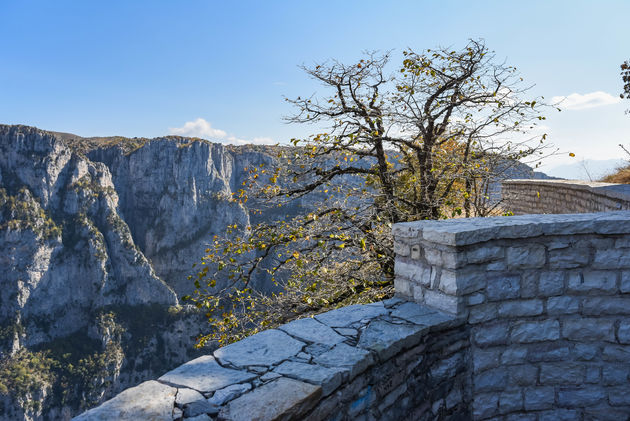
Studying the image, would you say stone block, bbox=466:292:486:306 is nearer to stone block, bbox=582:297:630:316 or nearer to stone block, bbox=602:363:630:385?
stone block, bbox=582:297:630:316

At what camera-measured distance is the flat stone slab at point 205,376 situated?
1.75 metres

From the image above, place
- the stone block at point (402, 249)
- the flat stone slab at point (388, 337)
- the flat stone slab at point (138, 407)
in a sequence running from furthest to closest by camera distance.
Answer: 1. the stone block at point (402, 249)
2. the flat stone slab at point (388, 337)
3. the flat stone slab at point (138, 407)

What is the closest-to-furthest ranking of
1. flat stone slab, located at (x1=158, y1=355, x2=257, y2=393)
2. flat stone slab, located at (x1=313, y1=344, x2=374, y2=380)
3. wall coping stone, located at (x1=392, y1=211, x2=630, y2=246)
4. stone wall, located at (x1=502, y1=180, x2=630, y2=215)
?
flat stone slab, located at (x1=158, y1=355, x2=257, y2=393) < flat stone slab, located at (x1=313, y1=344, x2=374, y2=380) < wall coping stone, located at (x1=392, y1=211, x2=630, y2=246) < stone wall, located at (x1=502, y1=180, x2=630, y2=215)

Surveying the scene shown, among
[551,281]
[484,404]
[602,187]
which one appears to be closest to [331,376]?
[484,404]

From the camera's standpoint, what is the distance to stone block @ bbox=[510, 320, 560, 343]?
2.69 meters

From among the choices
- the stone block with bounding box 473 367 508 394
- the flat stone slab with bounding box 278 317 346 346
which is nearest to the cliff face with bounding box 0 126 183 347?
the flat stone slab with bounding box 278 317 346 346

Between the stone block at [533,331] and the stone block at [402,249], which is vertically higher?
the stone block at [402,249]

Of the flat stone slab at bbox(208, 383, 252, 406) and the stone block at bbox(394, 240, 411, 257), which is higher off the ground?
the stone block at bbox(394, 240, 411, 257)

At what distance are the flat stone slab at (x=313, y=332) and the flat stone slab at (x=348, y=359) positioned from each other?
0.36 feet

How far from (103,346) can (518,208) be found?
2811 inches

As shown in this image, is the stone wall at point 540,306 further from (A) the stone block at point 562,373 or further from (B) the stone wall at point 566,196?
(B) the stone wall at point 566,196

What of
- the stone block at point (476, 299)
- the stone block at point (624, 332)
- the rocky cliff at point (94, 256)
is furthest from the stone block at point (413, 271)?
the rocky cliff at point (94, 256)

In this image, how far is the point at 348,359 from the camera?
6.57 ft

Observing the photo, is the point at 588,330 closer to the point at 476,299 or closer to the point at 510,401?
the point at 510,401
